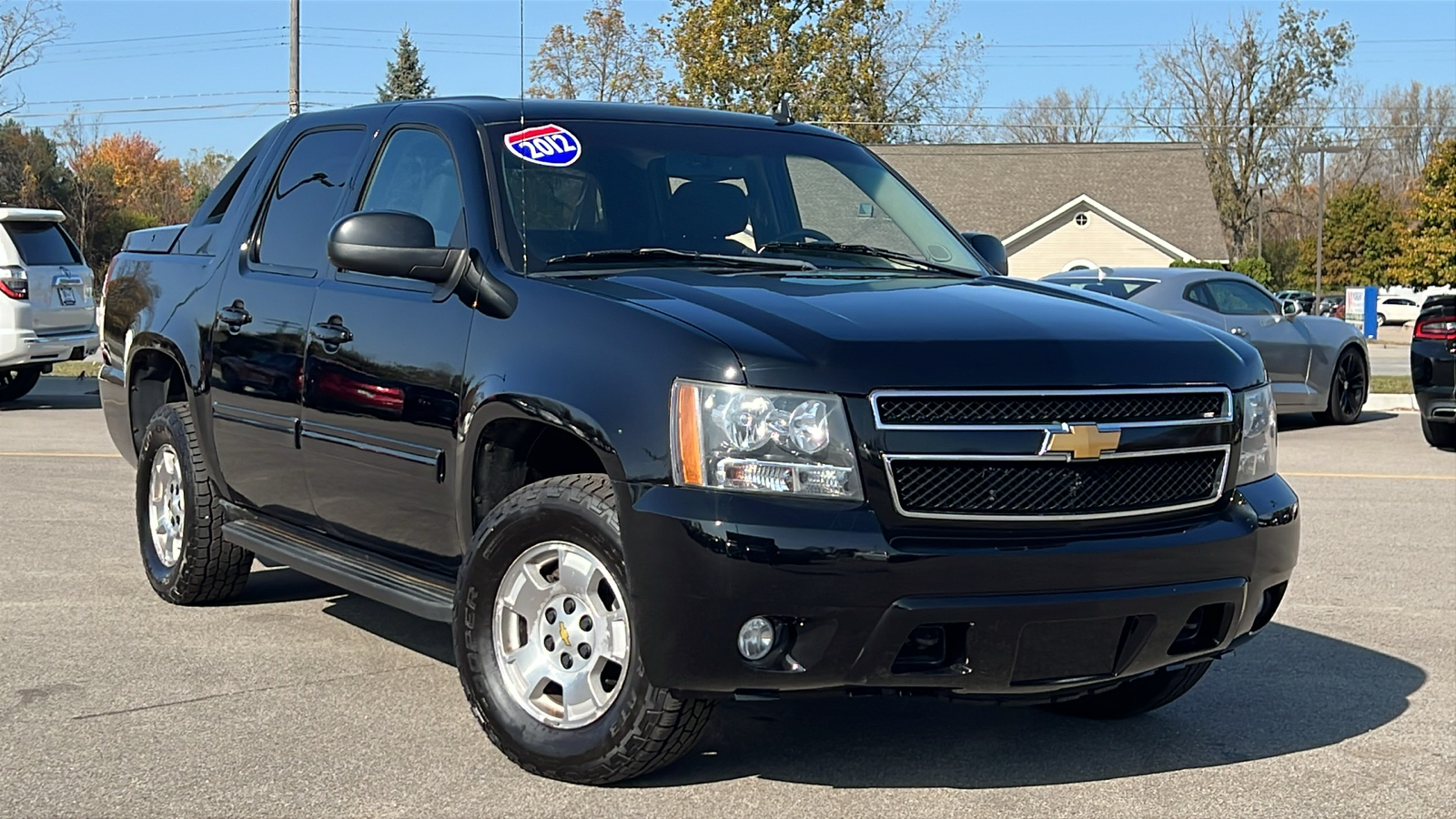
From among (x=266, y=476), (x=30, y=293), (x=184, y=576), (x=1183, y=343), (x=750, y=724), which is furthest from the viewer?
(x=30, y=293)

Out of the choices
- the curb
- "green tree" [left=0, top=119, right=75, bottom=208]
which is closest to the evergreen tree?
"green tree" [left=0, top=119, right=75, bottom=208]

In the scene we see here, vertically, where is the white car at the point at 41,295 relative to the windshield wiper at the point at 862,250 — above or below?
below

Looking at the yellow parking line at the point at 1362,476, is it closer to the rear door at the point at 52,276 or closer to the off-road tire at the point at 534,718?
the off-road tire at the point at 534,718

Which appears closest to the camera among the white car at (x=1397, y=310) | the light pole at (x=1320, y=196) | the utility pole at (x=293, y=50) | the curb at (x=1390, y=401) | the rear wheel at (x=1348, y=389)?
the rear wheel at (x=1348, y=389)

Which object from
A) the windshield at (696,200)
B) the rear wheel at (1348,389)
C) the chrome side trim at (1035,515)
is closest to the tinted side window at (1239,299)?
the rear wheel at (1348,389)

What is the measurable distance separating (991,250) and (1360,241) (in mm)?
63738

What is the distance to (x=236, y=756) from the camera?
4.64 m

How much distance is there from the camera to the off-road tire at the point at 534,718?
4152 millimetres

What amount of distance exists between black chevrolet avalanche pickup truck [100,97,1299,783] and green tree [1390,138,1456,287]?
155ft

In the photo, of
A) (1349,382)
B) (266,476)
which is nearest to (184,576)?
(266,476)

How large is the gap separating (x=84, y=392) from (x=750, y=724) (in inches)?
638

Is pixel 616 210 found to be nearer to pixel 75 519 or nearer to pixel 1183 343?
pixel 1183 343

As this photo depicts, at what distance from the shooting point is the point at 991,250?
6.28m

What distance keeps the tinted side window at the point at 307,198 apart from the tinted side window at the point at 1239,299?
10849mm
